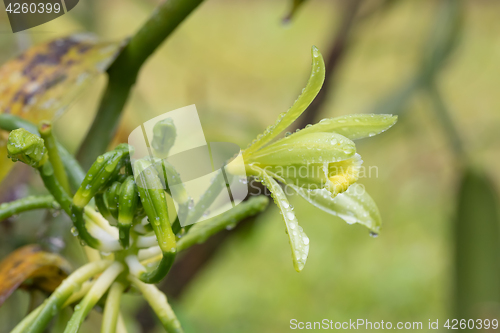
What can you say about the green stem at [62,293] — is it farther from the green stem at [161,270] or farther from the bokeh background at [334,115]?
the bokeh background at [334,115]

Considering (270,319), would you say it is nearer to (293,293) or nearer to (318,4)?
(293,293)

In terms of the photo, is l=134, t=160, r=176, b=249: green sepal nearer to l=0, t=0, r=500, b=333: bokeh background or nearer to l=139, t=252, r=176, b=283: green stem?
l=139, t=252, r=176, b=283: green stem

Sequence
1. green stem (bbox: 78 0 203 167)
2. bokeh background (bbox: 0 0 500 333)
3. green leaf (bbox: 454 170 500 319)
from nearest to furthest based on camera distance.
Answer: green stem (bbox: 78 0 203 167), green leaf (bbox: 454 170 500 319), bokeh background (bbox: 0 0 500 333)

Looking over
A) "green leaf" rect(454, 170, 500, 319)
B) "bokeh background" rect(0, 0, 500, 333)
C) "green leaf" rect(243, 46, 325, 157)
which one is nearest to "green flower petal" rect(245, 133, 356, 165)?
"green leaf" rect(243, 46, 325, 157)

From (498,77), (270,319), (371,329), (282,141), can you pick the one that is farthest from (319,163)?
(498,77)

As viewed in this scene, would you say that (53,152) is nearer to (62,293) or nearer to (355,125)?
(62,293)

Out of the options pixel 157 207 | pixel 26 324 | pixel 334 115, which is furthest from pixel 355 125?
pixel 334 115
